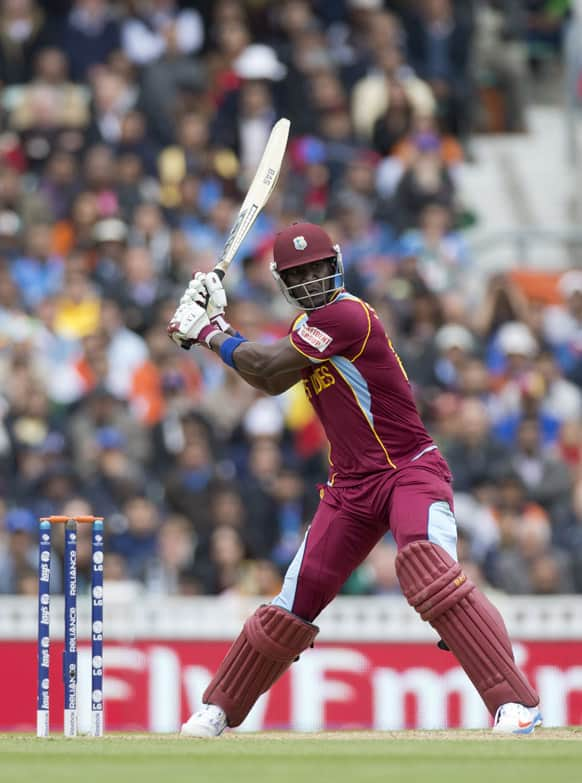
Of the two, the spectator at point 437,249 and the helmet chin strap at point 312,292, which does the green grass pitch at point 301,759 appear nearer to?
the helmet chin strap at point 312,292

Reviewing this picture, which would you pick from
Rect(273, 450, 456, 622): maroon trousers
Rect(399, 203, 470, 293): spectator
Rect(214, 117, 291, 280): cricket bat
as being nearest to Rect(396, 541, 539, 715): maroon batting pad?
Rect(273, 450, 456, 622): maroon trousers

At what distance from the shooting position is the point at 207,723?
873cm

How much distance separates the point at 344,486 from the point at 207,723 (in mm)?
1188

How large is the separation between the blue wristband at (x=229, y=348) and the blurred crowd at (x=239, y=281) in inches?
162

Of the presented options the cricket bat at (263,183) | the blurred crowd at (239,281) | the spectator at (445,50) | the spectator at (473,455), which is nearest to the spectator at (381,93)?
the blurred crowd at (239,281)

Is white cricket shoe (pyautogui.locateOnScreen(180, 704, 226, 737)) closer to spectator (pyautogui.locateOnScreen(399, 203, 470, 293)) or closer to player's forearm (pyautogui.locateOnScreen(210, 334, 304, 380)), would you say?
player's forearm (pyautogui.locateOnScreen(210, 334, 304, 380))

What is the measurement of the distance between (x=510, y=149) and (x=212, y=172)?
147 inches

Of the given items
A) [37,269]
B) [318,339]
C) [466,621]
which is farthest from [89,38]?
[466,621]

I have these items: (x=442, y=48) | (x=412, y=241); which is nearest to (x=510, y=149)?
(x=442, y=48)

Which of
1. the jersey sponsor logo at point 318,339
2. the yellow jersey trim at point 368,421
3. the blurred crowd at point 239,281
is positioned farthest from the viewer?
the blurred crowd at point 239,281

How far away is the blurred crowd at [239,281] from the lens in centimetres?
1333

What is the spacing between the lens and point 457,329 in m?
15.0

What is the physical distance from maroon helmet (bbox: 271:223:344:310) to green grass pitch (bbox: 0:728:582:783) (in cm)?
190

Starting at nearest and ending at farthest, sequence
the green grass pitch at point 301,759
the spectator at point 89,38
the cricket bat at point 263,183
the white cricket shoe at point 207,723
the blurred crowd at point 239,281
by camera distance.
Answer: the green grass pitch at point 301,759, the white cricket shoe at point 207,723, the cricket bat at point 263,183, the blurred crowd at point 239,281, the spectator at point 89,38
